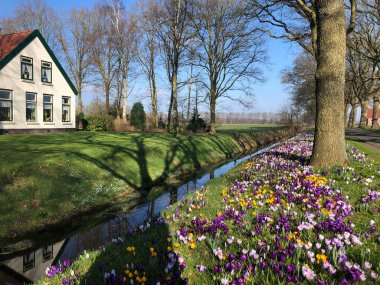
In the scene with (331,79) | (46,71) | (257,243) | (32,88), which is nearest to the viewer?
(257,243)

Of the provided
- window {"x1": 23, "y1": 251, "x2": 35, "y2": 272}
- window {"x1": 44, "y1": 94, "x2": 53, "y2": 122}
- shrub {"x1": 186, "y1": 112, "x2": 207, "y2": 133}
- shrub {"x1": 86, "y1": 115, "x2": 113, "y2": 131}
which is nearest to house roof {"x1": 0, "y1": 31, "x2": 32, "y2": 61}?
window {"x1": 44, "y1": 94, "x2": 53, "y2": 122}

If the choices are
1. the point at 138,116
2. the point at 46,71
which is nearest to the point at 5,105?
the point at 46,71

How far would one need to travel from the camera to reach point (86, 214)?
962 cm

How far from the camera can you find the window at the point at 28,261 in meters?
6.39

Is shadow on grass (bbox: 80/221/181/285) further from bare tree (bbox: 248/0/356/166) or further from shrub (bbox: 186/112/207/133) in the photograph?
shrub (bbox: 186/112/207/133)

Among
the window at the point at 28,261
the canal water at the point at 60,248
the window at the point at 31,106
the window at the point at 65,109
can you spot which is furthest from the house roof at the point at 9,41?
the window at the point at 28,261

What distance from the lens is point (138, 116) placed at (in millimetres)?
37344

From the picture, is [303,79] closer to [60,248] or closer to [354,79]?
[354,79]

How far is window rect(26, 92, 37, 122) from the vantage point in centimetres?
2636

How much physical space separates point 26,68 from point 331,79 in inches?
1024

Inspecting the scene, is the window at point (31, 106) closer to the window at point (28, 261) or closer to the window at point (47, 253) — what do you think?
the window at point (47, 253)

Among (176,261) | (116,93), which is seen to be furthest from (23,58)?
(176,261)

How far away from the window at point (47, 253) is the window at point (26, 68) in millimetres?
23072

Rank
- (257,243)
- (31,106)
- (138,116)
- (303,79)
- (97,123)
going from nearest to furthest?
(257,243), (31,106), (97,123), (138,116), (303,79)
